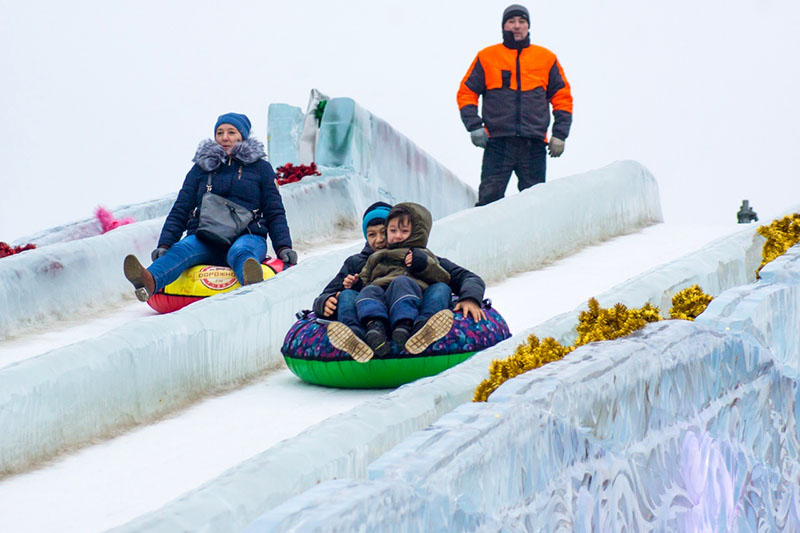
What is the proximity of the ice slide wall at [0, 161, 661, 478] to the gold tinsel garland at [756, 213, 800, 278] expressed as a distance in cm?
199

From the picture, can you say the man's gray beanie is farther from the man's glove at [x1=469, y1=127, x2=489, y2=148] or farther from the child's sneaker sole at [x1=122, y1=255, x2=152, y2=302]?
the child's sneaker sole at [x1=122, y1=255, x2=152, y2=302]

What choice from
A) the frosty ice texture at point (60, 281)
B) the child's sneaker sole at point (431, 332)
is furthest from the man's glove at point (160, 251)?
the child's sneaker sole at point (431, 332)

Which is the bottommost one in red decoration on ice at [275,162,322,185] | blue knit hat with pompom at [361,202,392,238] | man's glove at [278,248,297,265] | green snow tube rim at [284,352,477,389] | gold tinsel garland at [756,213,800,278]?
green snow tube rim at [284,352,477,389]

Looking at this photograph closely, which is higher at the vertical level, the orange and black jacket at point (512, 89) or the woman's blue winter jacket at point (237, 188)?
the orange and black jacket at point (512, 89)

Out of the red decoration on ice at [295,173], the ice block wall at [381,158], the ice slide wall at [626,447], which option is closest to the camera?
the ice slide wall at [626,447]

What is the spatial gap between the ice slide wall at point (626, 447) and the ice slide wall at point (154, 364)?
6.45 ft

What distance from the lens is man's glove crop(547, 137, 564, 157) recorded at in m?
8.65

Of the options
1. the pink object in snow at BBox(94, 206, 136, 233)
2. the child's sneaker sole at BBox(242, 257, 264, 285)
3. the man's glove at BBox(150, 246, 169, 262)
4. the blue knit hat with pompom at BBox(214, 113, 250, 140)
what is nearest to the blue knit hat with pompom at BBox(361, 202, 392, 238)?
the child's sneaker sole at BBox(242, 257, 264, 285)

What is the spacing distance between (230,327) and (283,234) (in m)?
1.39

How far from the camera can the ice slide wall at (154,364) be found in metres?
4.21

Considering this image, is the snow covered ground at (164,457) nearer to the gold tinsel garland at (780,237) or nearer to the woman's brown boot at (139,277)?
the woman's brown boot at (139,277)

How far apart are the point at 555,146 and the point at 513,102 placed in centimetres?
45

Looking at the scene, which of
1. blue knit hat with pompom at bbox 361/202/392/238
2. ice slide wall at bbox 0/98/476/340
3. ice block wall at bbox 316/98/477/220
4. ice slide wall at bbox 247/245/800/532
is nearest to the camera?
ice slide wall at bbox 247/245/800/532

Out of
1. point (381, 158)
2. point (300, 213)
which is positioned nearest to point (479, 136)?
point (300, 213)
